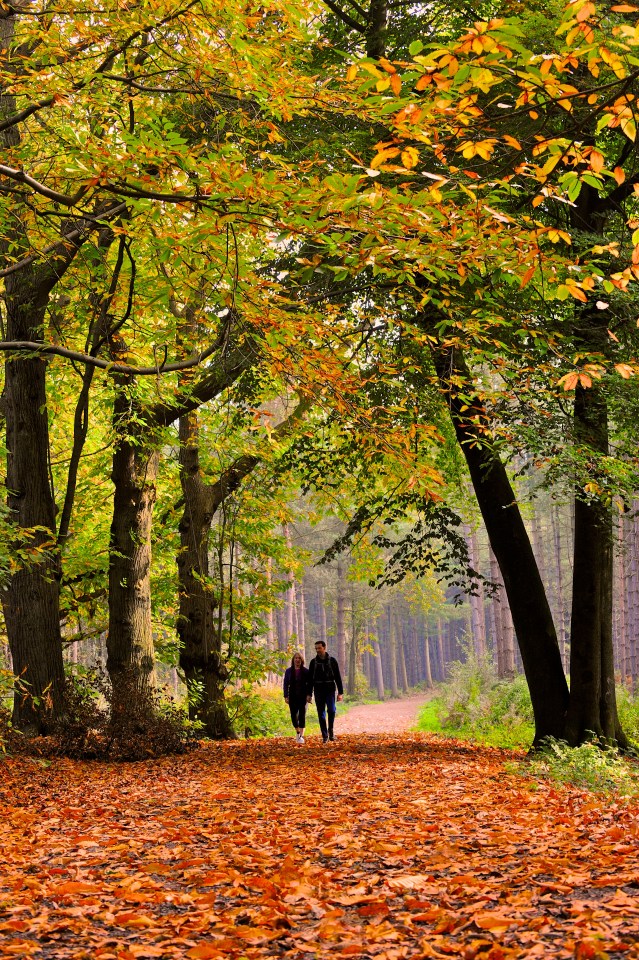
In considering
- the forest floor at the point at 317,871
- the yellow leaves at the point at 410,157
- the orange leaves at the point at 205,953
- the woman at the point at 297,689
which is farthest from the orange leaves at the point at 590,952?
the woman at the point at 297,689

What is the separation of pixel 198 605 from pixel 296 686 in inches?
117

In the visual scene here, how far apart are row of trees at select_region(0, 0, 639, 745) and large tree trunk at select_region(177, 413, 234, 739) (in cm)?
6

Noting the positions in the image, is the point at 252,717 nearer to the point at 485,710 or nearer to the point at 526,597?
the point at 485,710

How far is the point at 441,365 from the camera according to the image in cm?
991

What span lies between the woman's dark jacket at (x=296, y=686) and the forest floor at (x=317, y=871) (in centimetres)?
535

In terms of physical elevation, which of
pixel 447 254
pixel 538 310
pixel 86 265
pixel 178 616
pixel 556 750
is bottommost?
pixel 556 750

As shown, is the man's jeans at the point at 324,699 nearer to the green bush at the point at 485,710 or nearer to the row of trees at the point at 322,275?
the row of trees at the point at 322,275

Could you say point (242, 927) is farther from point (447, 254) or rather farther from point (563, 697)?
point (563, 697)

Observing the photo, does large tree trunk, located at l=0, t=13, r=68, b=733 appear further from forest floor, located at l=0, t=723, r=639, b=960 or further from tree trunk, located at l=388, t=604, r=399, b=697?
tree trunk, located at l=388, t=604, r=399, b=697

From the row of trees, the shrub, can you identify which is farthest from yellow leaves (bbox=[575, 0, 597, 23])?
the shrub

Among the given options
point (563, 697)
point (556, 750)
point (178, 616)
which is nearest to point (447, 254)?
point (556, 750)

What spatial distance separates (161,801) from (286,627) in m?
37.8

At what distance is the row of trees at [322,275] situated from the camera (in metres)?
5.39

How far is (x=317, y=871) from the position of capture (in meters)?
4.49
